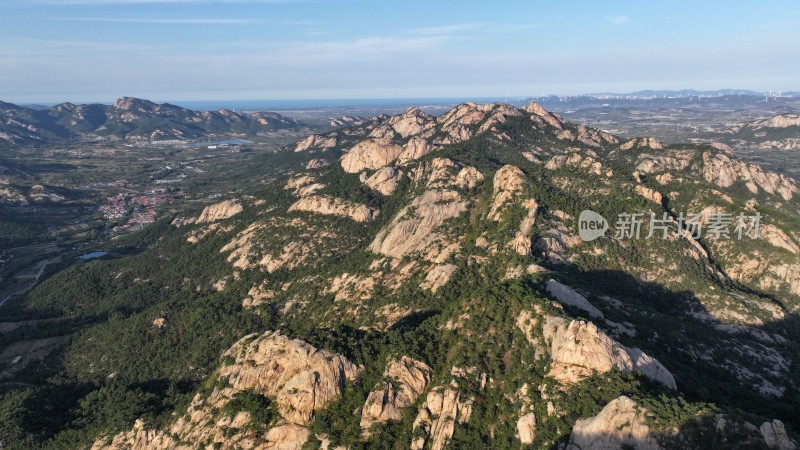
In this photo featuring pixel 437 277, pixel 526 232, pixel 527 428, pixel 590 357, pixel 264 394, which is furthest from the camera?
pixel 526 232

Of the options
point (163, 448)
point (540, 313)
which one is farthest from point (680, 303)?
point (163, 448)

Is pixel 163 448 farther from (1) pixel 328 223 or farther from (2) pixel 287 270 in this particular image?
(1) pixel 328 223

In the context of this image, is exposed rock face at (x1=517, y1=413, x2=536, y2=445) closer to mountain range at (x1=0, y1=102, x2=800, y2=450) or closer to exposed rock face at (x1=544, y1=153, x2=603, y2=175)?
mountain range at (x1=0, y1=102, x2=800, y2=450)

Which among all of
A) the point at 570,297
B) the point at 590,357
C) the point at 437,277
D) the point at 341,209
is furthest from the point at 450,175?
the point at 590,357

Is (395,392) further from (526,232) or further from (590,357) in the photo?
(526,232)

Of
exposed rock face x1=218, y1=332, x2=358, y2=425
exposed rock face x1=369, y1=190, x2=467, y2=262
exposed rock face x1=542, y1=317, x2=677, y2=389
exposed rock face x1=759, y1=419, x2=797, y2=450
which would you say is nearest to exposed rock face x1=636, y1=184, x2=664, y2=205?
exposed rock face x1=369, y1=190, x2=467, y2=262
